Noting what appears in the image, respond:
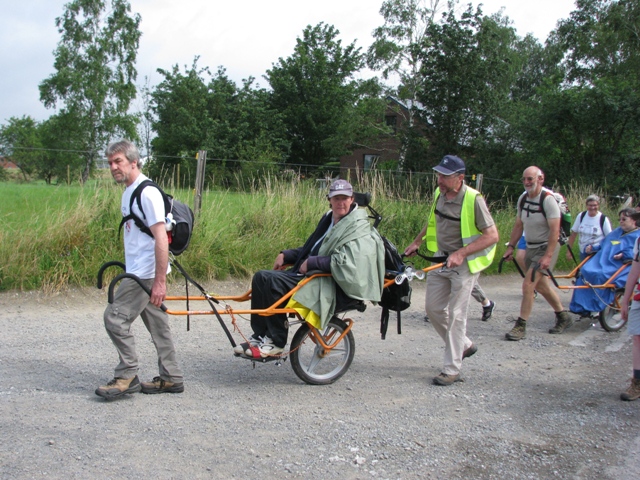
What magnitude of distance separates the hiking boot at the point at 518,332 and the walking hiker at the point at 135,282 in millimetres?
4118

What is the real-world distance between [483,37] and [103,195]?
32147mm

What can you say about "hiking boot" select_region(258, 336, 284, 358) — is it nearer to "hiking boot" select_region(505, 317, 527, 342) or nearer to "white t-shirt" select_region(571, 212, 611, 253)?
"hiking boot" select_region(505, 317, 527, 342)

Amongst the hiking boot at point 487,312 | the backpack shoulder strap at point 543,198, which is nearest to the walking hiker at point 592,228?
the hiking boot at point 487,312

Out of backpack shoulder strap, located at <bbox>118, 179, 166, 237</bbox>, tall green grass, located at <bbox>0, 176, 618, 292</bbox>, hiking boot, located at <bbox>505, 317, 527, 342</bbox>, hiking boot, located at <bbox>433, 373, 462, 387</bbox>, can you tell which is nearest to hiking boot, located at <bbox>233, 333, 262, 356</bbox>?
backpack shoulder strap, located at <bbox>118, 179, 166, 237</bbox>

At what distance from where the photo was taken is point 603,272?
7.82 m

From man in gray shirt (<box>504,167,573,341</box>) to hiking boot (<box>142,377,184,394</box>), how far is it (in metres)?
4.07

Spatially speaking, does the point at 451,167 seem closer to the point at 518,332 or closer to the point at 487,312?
the point at 518,332

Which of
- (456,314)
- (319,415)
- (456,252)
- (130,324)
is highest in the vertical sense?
(456,252)

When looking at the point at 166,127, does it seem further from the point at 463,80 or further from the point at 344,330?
the point at 344,330

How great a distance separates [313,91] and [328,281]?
159ft

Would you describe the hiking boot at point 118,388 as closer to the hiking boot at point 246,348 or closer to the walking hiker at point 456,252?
the hiking boot at point 246,348

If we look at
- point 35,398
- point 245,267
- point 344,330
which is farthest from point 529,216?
point 35,398

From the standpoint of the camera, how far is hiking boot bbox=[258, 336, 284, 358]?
4.89 m

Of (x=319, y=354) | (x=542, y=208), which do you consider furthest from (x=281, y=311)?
(x=542, y=208)
